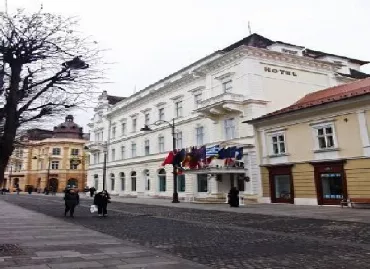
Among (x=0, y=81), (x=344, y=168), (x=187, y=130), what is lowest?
(x=344, y=168)

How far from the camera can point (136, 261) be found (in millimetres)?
7637

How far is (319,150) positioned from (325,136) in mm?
1051

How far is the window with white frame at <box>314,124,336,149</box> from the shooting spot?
23984 mm

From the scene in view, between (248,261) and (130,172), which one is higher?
(130,172)

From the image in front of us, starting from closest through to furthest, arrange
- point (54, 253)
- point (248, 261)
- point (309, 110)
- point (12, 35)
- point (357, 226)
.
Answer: point (248, 261)
point (54, 253)
point (12, 35)
point (357, 226)
point (309, 110)

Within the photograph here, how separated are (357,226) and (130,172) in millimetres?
37688

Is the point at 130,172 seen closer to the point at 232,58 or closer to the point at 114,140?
the point at 114,140

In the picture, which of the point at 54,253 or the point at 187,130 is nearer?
the point at 54,253

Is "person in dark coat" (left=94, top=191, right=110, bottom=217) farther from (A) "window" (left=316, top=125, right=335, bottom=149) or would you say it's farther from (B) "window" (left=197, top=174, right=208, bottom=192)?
(B) "window" (left=197, top=174, right=208, bottom=192)

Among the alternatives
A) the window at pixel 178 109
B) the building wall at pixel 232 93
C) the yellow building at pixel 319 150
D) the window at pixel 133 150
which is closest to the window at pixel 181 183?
the building wall at pixel 232 93

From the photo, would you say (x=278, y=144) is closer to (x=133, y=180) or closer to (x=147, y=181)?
(x=147, y=181)

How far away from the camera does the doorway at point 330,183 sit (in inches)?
912

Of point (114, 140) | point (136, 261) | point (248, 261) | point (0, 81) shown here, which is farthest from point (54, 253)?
point (114, 140)

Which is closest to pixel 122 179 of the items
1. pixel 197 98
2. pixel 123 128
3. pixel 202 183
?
pixel 123 128
